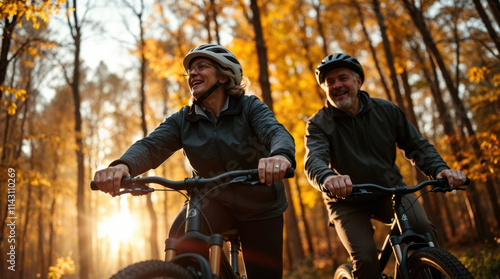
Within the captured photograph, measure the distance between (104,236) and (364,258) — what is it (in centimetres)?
3939

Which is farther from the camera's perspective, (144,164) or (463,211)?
(463,211)

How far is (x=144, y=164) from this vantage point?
259 cm

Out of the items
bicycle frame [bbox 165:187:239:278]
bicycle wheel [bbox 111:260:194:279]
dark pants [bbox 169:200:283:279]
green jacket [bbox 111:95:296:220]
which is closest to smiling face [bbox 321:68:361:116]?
green jacket [bbox 111:95:296:220]

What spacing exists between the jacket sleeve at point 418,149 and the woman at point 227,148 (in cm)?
129

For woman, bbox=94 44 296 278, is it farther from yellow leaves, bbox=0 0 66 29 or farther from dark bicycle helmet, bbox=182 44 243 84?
yellow leaves, bbox=0 0 66 29

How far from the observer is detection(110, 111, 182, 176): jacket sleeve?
245 cm

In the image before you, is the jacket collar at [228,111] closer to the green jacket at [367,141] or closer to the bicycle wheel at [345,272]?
the green jacket at [367,141]

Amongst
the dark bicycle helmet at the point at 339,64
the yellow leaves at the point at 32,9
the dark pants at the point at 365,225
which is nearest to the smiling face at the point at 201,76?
the dark bicycle helmet at the point at 339,64

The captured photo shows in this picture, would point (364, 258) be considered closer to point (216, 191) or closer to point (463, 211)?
point (216, 191)

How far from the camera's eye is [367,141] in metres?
3.52

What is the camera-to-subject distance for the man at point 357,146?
10.6 feet

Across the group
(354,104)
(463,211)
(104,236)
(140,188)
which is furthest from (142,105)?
(104,236)

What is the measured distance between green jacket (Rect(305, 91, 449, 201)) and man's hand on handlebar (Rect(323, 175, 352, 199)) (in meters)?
0.80

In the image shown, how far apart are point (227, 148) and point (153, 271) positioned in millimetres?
1194
